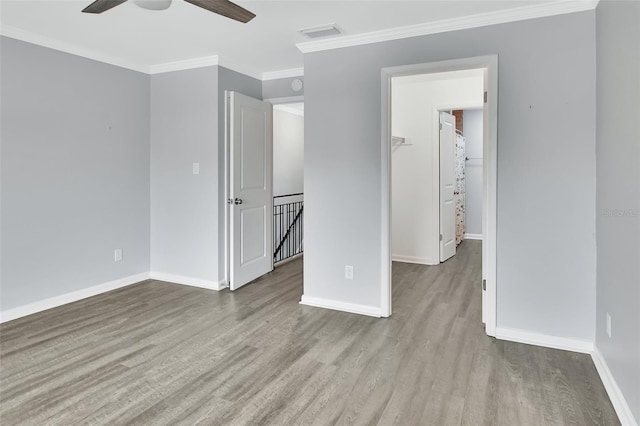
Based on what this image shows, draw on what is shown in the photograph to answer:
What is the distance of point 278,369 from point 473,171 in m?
6.60

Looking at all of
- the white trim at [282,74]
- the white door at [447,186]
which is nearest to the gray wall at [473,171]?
the white door at [447,186]

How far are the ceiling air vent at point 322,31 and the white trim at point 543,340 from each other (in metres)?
2.59

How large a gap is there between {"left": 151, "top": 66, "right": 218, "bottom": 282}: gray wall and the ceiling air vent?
126 cm

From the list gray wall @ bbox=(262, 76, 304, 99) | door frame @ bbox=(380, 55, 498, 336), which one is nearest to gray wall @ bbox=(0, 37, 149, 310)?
gray wall @ bbox=(262, 76, 304, 99)

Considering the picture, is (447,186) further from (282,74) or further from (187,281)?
(187,281)

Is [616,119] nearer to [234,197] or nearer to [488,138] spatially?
[488,138]

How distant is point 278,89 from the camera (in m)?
4.66

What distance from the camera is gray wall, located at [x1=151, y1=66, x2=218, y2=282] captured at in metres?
4.23

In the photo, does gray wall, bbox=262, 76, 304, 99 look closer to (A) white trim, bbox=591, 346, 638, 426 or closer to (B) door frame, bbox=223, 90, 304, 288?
(B) door frame, bbox=223, 90, 304, 288

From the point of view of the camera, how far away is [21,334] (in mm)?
3061

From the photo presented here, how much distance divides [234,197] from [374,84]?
1.79 meters

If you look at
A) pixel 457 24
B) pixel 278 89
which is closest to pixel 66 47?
pixel 278 89

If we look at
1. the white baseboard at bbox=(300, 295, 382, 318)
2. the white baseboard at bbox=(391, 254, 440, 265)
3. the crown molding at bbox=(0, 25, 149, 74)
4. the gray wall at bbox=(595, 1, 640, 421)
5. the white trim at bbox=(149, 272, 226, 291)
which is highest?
the crown molding at bbox=(0, 25, 149, 74)

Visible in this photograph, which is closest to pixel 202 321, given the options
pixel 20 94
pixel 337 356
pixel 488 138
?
pixel 337 356
